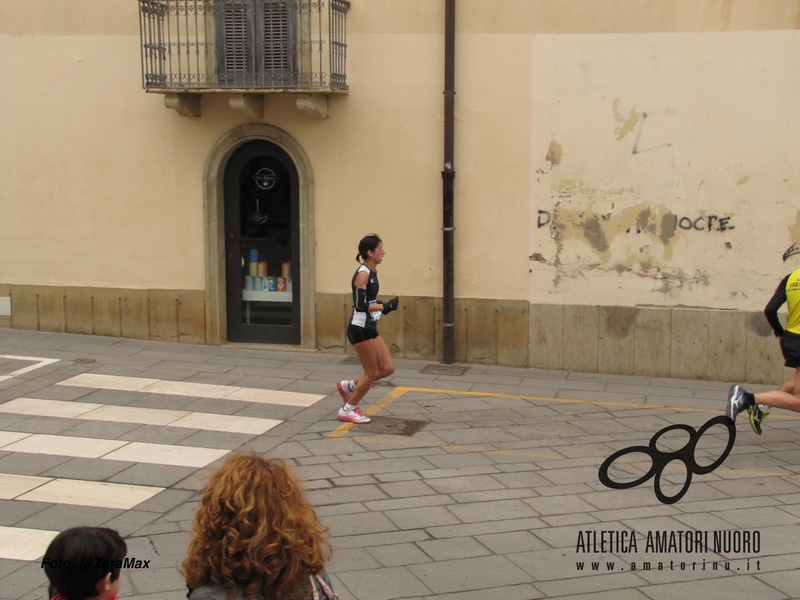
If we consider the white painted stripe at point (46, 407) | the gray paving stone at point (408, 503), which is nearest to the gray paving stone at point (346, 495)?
the gray paving stone at point (408, 503)

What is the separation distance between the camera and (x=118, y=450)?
25.4 ft

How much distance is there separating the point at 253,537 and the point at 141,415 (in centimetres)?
645

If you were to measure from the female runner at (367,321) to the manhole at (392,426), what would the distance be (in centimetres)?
13

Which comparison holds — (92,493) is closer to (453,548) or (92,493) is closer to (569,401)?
(453,548)

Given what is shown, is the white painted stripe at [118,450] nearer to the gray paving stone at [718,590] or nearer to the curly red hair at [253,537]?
the gray paving stone at [718,590]

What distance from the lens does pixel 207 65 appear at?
37.6ft

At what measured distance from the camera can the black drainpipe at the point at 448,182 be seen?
36.0 feet

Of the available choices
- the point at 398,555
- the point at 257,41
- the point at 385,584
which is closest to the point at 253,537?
the point at 385,584

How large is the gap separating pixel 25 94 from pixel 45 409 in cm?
509

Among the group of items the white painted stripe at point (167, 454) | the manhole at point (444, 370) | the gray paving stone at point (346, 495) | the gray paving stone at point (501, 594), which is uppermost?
the manhole at point (444, 370)

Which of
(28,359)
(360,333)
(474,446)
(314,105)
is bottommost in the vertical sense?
(474,446)

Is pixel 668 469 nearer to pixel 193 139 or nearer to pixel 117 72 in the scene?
pixel 193 139

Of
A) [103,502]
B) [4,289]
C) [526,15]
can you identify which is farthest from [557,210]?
[4,289]

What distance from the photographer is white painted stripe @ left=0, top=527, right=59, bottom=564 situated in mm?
5656
